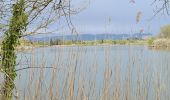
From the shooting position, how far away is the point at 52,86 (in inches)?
133

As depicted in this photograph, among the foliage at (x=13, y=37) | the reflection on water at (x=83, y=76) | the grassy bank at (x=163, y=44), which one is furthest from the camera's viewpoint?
the grassy bank at (x=163, y=44)

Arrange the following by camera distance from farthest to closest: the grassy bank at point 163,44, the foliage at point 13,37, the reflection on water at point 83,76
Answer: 1. the grassy bank at point 163,44
2. the reflection on water at point 83,76
3. the foliage at point 13,37

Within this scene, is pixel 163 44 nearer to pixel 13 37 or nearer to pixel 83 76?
pixel 83 76

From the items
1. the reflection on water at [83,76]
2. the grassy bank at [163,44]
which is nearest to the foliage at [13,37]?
the reflection on water at [83,76]

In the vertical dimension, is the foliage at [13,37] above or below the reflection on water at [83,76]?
above

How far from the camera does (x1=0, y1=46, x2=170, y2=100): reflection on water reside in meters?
3.34

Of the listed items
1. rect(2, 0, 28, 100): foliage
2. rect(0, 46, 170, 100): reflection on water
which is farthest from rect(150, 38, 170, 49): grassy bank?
rect(2, 0, 28, 100): foliage

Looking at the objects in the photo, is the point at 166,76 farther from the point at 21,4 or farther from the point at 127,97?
the point at 21,4

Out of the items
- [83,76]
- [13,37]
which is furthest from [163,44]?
[13,37]

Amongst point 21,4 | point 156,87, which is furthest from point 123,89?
point 21,4

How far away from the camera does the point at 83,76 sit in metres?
3.60

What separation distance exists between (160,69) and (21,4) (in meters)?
1.92

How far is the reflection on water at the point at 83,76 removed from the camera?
3.34m

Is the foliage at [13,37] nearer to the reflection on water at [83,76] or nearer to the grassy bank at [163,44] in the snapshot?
the reflection on water at [83,76]
